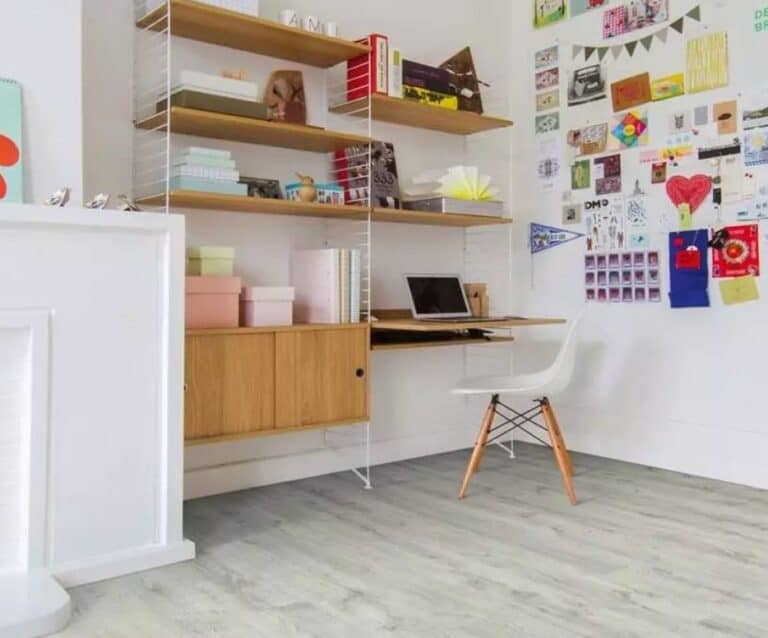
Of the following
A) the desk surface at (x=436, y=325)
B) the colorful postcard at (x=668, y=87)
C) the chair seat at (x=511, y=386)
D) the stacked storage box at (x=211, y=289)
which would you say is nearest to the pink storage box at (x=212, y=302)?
the stacked storage box at (x=211, y=289)

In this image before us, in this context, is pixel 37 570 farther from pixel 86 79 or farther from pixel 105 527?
pixel 86 79

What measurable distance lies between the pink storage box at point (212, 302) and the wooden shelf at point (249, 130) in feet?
1.94

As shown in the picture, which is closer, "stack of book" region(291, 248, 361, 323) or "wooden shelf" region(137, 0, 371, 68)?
"wooden shelf" region(137, 0, 371, 68)

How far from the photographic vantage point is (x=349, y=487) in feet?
11.1

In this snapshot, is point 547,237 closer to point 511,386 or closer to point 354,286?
point 511,386

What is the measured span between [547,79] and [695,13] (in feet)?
2.79

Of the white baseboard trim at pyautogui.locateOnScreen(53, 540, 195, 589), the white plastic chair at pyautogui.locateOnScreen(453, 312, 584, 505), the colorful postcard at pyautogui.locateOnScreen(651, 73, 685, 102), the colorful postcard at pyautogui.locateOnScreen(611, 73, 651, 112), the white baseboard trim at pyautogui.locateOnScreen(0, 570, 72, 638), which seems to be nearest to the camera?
the white baseboard trim at pyautogui.locateOnScreen(0, 570, 72, 638)

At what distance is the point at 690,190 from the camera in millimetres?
3584

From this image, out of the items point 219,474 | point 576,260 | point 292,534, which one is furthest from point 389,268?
point 292,534

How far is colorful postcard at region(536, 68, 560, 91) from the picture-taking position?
4.18m

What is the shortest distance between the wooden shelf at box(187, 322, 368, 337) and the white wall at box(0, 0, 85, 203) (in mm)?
615

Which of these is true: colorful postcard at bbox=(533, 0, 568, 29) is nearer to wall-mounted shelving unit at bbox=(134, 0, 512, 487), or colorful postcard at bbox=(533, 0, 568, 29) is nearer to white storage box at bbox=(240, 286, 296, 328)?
wall-mounted shelving unit at bbox=(134, 0, 512, 487)

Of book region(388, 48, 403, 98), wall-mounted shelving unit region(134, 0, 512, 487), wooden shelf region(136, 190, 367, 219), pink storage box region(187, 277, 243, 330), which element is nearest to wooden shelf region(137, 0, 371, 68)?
wall-mounted shelving unit region(134, 0, 512, 487)

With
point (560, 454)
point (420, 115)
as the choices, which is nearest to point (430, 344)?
point (560, 454)
